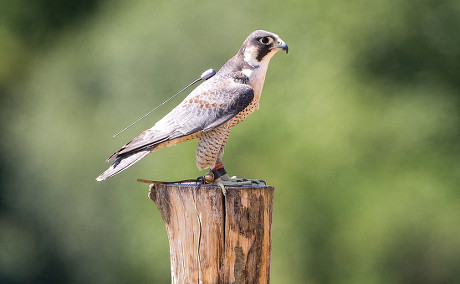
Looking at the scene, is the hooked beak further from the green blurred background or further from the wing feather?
the green blurred background

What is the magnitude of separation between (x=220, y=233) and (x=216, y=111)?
64 centimetres

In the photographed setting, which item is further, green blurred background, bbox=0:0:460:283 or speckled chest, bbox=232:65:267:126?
green blurred background, bbox=0:0:460:283

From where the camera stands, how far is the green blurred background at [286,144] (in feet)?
15.3

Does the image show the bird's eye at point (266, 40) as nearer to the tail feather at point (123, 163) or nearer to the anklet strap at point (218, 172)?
the anklet strap at point (218, 172)

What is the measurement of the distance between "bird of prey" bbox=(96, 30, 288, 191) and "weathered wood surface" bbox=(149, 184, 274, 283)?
154 millimetres

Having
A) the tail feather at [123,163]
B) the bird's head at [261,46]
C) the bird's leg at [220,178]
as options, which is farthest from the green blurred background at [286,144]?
the tail feather at [123,163]

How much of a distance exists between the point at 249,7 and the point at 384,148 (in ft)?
6.25

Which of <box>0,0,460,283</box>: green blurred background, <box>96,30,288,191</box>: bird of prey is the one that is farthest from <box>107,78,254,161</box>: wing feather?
<box>0,0,460,283</box>: green blurred background

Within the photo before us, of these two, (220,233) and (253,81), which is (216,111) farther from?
(220,233)

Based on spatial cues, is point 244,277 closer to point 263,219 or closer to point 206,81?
point 263,219

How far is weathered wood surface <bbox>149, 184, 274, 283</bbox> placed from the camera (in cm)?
260

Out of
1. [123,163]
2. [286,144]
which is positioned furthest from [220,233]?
[286,144]

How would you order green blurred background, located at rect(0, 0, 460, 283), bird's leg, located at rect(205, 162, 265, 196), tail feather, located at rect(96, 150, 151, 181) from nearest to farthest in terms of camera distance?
tail feather, located at rect(96, 150, 151, 181) < bird's leg, located at rect(205, 162, 265, 196) < green blurred background, located at rect(0, 0, 460, 283)

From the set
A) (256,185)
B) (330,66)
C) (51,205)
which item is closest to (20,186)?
(51,205)
